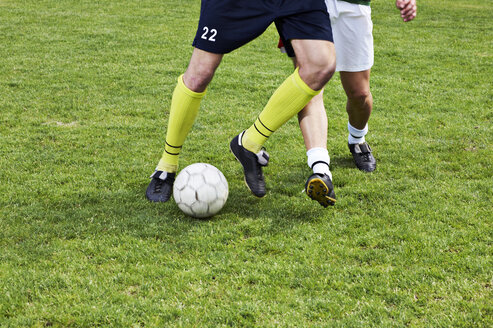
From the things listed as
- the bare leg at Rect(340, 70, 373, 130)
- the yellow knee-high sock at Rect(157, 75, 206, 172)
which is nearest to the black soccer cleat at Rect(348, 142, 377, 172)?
the bare leg at Rect(340, 70, 373, 130)

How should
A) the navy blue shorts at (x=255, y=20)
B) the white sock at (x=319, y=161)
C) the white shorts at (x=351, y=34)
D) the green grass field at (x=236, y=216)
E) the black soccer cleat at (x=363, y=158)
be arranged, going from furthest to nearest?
the black soccer cleat at (x=363, y=158) → the white shorts at (x=351, y=34) → the white sock at (x=319, y=161) → the navy blue shorts at (x=255, y=20) → the green grass field at (x=236, y=216)

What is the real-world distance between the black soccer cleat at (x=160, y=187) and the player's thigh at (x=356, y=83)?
1434 millimetres

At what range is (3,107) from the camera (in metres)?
5.67

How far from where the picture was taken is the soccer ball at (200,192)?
3289 millimetres

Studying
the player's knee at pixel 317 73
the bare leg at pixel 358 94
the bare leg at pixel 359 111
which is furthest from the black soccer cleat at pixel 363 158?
the player's knee at pixel 317 73

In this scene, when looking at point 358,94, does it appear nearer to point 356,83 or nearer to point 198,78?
point 356,83

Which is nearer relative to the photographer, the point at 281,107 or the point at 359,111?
the point at 281,107

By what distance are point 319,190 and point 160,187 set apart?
1.12 m

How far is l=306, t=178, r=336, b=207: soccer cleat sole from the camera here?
3176mm

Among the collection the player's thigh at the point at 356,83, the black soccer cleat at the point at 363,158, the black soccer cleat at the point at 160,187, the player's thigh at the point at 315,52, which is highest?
the player's thigh at the point at 315,52

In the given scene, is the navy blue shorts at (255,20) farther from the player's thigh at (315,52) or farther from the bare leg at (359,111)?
the bare leg at (359,111)

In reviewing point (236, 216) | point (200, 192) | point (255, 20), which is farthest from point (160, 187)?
point (255, 20)

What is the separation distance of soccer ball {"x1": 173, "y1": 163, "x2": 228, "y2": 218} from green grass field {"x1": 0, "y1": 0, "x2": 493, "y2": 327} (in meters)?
0.08

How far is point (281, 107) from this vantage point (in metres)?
3.40
